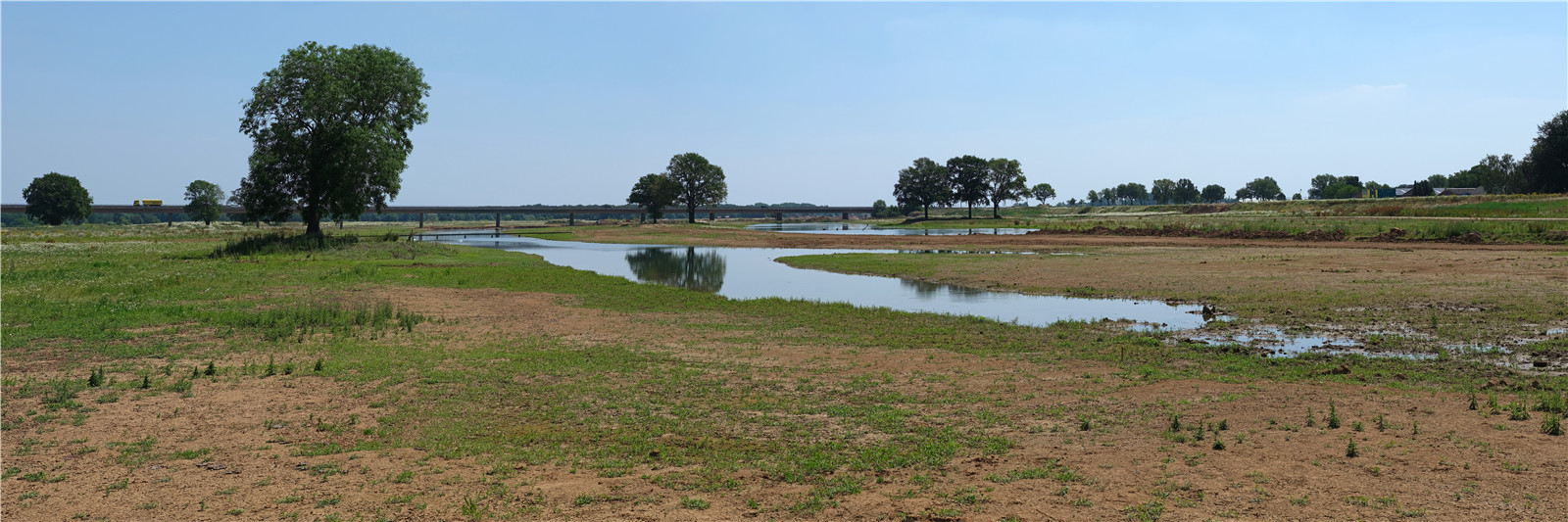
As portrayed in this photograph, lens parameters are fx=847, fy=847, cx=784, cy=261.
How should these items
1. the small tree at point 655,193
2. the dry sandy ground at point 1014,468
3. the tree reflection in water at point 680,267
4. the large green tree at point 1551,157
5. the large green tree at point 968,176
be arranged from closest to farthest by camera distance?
the dry sandy ground at point 1014,468 < the tree reflection in water at point 680,267 < the large green tree at point 1551,157 < the small tree at point 655,193 < the large green tree at point 968,176

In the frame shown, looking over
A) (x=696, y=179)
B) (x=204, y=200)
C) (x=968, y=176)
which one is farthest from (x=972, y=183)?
(x=204, y=200)

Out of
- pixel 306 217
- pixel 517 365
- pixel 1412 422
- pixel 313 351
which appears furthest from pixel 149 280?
pixel 1412 422

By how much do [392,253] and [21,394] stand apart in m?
37.2

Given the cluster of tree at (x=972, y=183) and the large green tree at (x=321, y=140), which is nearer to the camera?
the large green tree at (x=321, y=140)

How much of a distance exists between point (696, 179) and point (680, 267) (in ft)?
336

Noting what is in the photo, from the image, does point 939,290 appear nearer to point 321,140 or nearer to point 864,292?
point 864,292

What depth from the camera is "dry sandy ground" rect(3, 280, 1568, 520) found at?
8227 millimetres

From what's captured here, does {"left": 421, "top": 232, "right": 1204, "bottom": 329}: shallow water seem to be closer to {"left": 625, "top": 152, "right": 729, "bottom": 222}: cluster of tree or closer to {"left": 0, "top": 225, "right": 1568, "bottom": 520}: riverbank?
{"left": 0, "top": 225, "right": 1568, "bottom": 520}: riverbank

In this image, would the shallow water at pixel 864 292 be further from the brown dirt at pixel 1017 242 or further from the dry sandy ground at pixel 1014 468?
the brown dirt at pixel 1017 242

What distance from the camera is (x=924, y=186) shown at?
17050 centimetres

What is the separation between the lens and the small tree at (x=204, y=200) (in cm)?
14138

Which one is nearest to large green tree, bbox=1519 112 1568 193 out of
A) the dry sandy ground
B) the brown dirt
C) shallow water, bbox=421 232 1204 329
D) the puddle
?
the brown dirt

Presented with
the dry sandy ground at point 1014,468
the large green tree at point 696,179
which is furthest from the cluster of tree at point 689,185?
the dry sandy ground at point 1014,468

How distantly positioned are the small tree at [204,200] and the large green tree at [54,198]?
18994mm
